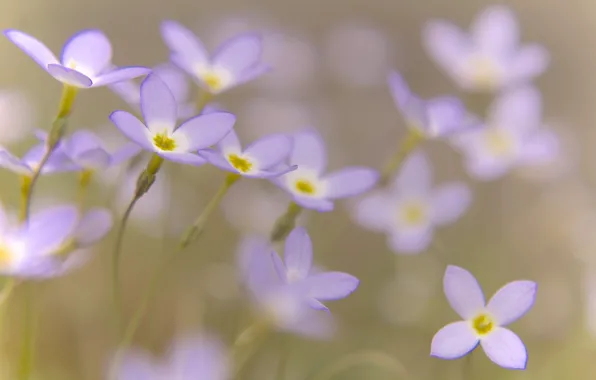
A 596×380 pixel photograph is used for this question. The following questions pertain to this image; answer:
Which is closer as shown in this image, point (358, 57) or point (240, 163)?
point (240, 163)

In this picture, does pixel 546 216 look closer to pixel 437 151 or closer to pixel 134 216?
pixel 437 151

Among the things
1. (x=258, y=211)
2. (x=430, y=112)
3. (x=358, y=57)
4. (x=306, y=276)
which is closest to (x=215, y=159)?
(x=306, y=276)

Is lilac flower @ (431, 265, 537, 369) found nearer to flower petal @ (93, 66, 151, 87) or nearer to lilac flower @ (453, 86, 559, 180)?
flower petal @ (93, 66, 151, 87)

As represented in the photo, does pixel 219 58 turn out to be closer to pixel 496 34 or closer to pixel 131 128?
pixel 131 128

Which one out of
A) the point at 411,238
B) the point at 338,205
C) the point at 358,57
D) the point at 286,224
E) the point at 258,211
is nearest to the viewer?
the point at 286,224

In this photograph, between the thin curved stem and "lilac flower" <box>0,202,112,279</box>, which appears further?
the thin curved stem

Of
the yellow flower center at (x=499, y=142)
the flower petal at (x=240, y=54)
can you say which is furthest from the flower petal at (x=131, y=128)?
the yellow flower center at (x=499, y=142)

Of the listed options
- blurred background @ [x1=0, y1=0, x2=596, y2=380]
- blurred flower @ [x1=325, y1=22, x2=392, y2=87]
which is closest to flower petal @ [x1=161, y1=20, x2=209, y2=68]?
blurred background @ [x1=0, y1=0, x2=596, y2=380]
